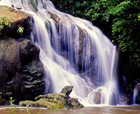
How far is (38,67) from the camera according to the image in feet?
33.0

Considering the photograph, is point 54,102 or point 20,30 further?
point 20,30

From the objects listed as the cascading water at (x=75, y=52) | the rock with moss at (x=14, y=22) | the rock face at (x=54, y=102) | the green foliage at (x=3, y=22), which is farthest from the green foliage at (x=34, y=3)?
the rock face at (x=54, y=102)

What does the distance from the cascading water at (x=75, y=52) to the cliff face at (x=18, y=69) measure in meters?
1.19

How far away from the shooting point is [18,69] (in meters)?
9.55

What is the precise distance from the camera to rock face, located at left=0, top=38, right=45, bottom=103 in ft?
30.4

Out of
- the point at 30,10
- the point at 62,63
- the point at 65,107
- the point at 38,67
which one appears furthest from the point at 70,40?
the point at 65,107

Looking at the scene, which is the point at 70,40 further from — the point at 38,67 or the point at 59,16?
the point at 38,67

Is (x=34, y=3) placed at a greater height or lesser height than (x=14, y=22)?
greater

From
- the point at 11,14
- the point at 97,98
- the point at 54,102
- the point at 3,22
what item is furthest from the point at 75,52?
the point at 54,102

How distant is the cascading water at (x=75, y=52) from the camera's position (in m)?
11.7

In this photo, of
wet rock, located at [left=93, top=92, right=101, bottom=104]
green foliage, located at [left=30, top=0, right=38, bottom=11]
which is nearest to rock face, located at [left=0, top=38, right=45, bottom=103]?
wet rock, located at [left=93, top=92, right=101, bottom=104]

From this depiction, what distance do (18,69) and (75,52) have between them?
14.8ft

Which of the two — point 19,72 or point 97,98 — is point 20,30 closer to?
point 19,72

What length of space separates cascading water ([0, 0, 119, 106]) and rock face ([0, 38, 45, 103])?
4.11ft
